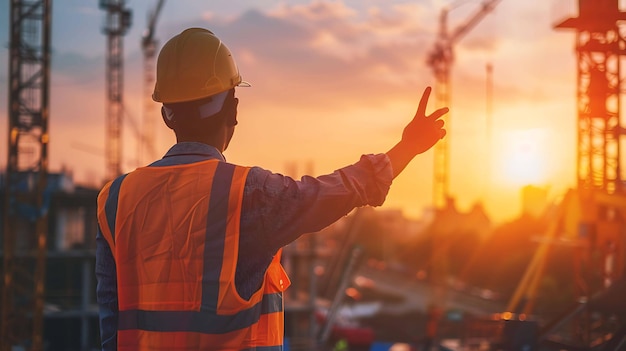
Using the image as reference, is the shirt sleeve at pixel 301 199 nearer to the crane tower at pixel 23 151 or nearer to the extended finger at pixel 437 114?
the extended finger at pixel 437 114

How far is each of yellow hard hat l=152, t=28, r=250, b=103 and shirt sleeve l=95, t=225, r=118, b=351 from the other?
17.6 inches

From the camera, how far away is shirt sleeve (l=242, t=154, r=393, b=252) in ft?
5.95

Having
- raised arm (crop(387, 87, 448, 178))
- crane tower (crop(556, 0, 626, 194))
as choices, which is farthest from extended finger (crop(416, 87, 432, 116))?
crane tower (crop(556, 0, 626, 194))

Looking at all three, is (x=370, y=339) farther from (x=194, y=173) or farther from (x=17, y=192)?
(x=194, y=173)

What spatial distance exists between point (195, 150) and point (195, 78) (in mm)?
205

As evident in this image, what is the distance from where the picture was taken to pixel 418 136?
2008mm

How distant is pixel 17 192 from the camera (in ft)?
70.2

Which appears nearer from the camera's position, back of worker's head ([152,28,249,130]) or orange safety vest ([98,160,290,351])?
orange safety vest ([98,160,290,351])

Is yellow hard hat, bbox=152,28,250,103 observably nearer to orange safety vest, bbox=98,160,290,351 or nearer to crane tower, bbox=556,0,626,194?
orange safety vest, bbox=98,160,290,351

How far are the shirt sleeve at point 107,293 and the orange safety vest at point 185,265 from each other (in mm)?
82

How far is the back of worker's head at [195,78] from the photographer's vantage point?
2.03 metres

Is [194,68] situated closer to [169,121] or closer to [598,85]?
[169,121]

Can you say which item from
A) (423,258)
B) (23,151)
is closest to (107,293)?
(23,151)

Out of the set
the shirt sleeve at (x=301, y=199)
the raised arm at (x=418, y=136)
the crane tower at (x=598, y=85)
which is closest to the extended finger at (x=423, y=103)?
the raised arm at (x=418, y=136)
